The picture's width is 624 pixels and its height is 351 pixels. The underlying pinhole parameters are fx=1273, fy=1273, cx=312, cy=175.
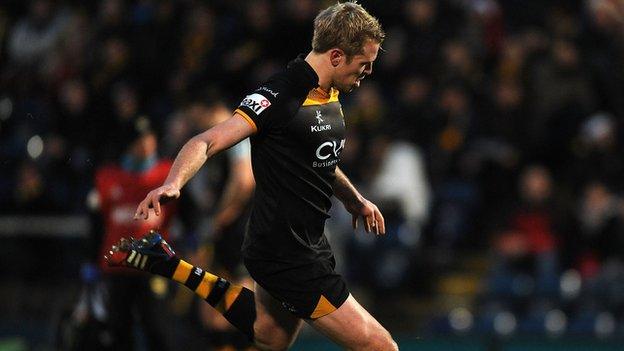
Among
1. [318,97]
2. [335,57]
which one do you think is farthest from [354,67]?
[318,97]

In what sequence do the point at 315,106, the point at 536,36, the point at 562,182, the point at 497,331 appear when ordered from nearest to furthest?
the point at 315,106, the point at 497,331, the point at 562,182, the point at 536,36

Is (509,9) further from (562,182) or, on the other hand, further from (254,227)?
(254,227)

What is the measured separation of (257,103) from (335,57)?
51 centimetres

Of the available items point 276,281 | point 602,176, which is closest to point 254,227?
point 276,281

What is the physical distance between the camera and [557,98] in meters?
11.7

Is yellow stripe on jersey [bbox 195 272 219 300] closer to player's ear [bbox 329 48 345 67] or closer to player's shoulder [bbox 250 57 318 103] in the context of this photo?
player's shoulder [bbox 250 57 318 103]

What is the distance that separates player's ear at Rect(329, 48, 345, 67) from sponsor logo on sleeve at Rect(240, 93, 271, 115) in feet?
1.42

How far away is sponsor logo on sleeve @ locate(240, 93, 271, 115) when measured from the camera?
19.0ft

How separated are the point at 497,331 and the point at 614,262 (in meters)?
1.14

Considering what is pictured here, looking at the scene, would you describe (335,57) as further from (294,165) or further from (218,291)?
(218,291)

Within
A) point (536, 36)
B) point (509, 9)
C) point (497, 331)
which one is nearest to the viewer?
point (497, 331)

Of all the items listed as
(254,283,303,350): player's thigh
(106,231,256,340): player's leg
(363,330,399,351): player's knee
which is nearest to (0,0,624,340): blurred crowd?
(106,231,256,340): player's leg

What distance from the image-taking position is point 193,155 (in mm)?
5504

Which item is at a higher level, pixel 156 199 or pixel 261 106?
pixel 261 106
